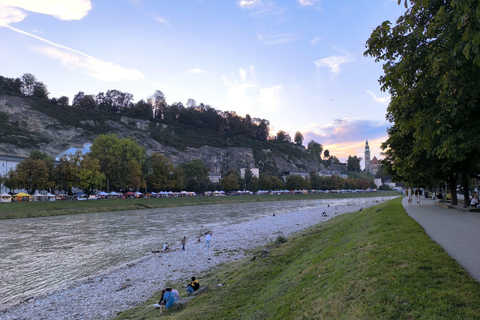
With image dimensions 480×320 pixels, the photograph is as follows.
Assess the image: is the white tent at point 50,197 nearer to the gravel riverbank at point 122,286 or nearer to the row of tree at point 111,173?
the row of tree at point 111,173

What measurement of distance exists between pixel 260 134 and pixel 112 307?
Result: 189m

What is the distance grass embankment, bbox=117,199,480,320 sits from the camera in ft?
15.4

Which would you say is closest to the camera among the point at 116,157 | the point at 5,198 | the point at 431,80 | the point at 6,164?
the point at 431,80

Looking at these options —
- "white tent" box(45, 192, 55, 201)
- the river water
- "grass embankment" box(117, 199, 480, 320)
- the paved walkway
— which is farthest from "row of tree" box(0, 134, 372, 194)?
the paved walkway

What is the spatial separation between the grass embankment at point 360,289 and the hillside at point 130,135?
301 ft

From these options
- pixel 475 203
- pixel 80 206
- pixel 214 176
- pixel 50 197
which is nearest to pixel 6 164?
pixel 50 197

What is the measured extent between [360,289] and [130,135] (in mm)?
115253

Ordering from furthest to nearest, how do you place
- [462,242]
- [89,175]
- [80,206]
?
[89,175]
[80,206]
[462,242]

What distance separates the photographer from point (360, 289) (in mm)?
5617

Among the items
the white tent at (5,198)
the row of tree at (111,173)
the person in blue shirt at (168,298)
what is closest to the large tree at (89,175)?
the row of tree at (111,173)

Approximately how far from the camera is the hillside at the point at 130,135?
9144cm

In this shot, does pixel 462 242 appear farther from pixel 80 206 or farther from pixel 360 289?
pixel 80 206

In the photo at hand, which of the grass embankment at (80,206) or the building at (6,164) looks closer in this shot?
the grass embankment at (80,206)

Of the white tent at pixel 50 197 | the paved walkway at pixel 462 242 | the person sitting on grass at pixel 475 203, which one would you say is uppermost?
the white tent at pixel 50 197
